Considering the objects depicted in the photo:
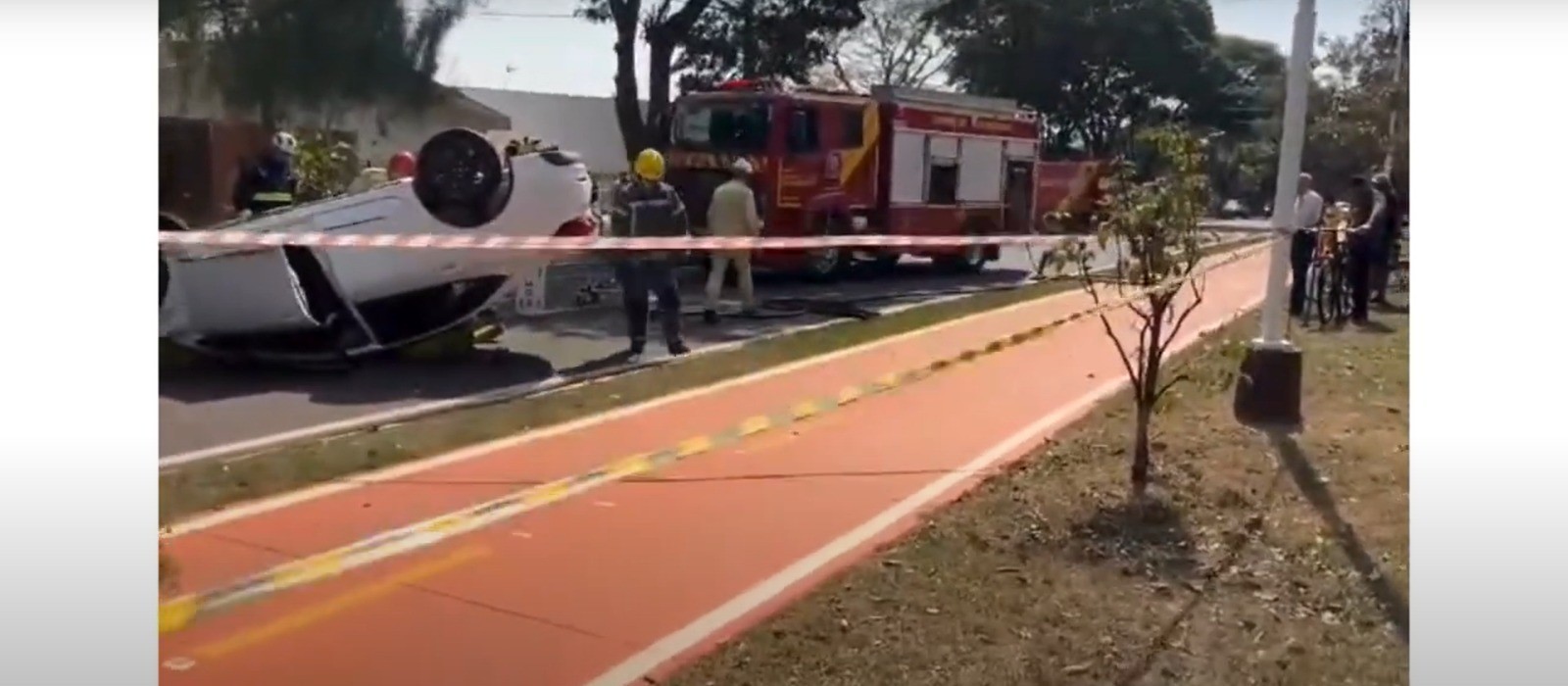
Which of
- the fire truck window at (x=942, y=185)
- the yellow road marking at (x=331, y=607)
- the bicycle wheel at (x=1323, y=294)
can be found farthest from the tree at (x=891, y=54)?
the bicycle wheel at (x=1323, y=294)

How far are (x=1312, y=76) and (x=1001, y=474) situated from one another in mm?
1568

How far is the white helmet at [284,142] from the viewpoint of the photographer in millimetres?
3414

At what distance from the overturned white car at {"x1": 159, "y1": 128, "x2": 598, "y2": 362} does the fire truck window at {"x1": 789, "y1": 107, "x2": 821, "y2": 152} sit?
627 mm

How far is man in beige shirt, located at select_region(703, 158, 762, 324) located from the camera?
4.33 meters

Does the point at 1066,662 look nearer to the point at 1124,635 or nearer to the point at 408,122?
the point at 1124,635

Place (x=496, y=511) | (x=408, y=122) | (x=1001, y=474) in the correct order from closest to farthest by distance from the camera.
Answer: (x=408, y=122)
(x=496, y=511)
(x=1001, y=474)

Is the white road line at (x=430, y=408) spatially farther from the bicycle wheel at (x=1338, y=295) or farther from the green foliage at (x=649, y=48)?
the bicycle wheel at (x=1338, y=295)

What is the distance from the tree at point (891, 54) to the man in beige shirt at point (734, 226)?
1.43 feet

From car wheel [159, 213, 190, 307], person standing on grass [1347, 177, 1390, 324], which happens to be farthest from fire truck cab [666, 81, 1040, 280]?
person standing on grass [1347, 177, 1390, 324]

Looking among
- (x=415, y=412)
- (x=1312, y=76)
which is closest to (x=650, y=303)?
(x=415, y=412)

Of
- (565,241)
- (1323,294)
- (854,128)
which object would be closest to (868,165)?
(854,128)

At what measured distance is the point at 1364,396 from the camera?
5.58 metres

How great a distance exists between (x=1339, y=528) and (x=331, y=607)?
2938 millimetres

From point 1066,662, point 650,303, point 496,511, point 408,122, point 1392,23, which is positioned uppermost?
point 1392,23
